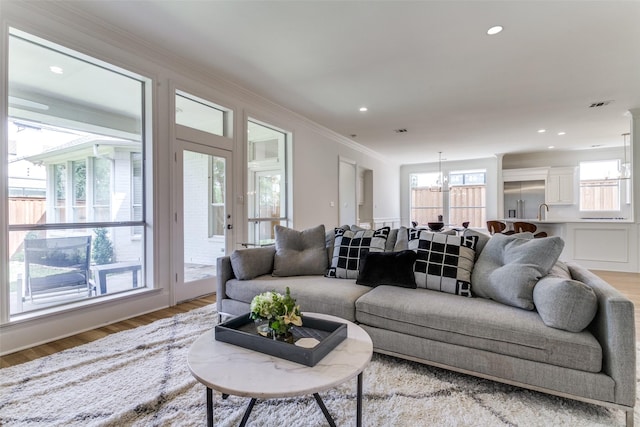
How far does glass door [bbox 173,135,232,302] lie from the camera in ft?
11.5

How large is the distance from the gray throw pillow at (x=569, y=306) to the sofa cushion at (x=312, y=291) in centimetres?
115

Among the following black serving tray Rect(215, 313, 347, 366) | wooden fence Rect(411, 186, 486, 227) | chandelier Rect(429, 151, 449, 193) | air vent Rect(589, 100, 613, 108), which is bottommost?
black serving tray Rect(215, 313, 347, 366)

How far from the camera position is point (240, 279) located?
8.98 feet

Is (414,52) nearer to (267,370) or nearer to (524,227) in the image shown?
(267,370)

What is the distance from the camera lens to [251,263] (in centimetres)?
280

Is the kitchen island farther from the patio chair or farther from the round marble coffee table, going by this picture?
the patio chair

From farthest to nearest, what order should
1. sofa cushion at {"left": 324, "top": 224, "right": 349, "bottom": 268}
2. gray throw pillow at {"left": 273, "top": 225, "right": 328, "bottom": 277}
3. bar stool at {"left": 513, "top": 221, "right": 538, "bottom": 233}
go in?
bar stool at {"left": 513, "top": 221, "right": 538, "bottom": 233}, sofa cushion at {"left": 324, "top": 224, "right": 349, "bottom": 268}, gray throw pillow at {"left": 273, "top": 225, "right": 328, "bottom": 277}

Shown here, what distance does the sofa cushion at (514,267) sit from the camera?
1876 millimetres

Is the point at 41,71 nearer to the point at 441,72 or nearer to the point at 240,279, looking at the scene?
the point at 240,279

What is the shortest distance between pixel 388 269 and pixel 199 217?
2.45 metres

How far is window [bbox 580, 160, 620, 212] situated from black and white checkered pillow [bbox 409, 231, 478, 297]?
761cm

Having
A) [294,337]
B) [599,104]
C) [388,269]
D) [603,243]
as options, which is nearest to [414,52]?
[388,269]

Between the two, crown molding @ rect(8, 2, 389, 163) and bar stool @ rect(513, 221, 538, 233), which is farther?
bar stool @ rect(513, 221, 538, 233)

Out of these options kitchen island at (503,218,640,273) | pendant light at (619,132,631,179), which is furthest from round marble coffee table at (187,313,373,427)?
pendant light at (619,132,631,179)
